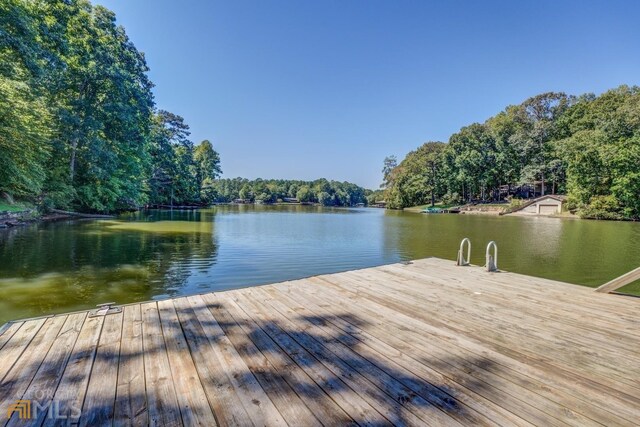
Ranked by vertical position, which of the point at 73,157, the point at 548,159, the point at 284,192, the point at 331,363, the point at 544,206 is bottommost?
the point at 331,363

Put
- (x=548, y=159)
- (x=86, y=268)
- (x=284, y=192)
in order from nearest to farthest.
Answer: (x=86, y=268)
(x=548, y=159)
(x=284, y=192)

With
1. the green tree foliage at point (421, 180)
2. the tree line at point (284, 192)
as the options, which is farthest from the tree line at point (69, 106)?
the tree line at point (284, 192)

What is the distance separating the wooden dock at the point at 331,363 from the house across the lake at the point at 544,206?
39.9 m

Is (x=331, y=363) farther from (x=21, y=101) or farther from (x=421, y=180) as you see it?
(x=421, y=180)

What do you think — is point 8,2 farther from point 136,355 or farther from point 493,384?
point 493,384

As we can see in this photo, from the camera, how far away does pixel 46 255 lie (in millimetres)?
8312

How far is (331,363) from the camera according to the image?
85.0 inches

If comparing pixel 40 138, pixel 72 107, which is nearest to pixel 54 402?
pixel 40 138

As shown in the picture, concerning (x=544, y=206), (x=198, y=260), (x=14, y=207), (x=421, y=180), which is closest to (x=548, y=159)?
(x=544, y=206)

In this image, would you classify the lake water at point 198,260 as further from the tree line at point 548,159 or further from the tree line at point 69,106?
the tree line at point 548,159

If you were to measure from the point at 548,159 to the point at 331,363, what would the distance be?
5257 cm

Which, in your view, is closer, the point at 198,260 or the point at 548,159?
the point at 198,260

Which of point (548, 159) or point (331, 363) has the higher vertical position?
point (548, 159)

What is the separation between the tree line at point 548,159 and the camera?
1179 inches
